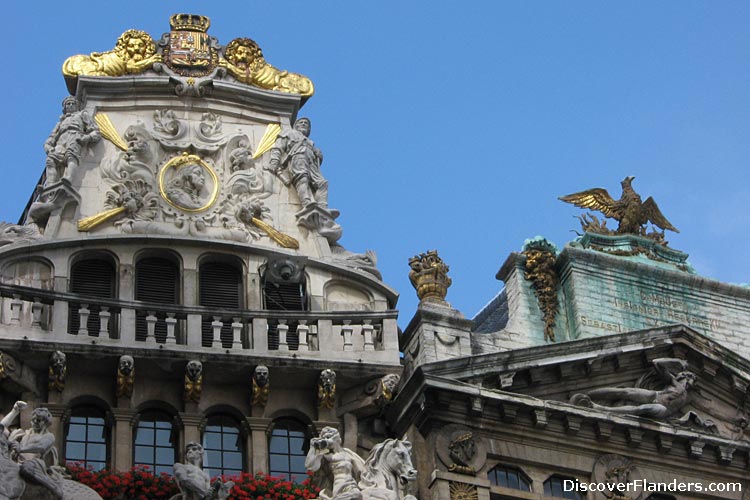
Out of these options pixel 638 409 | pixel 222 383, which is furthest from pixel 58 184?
pixel 638 409

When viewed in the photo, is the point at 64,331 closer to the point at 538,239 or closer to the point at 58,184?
the point at 58,184

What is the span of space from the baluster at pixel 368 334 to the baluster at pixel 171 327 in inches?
114

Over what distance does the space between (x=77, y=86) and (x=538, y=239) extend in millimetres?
8087

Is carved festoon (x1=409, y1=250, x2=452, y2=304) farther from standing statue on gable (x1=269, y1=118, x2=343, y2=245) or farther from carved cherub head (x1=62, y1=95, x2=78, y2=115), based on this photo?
carved cherub head (x1=62, y1=95, x2=78, y2=115)

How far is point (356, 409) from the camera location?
32938 millimetres

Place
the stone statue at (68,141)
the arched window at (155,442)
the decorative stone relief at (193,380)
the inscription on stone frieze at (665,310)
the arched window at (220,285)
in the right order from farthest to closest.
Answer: the inscription on stone frieze at (665,310) → the stone statue at (68,141) → the arched window at (220,285) → the decorative stone relief at (193,380) → the arched window at (155,442)

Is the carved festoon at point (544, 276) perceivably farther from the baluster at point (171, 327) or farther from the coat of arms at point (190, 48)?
the baluster at point (171, 327)

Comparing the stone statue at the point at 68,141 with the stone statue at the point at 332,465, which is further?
the stone statue at the point at 68,141

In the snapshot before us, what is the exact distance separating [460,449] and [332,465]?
232 cm

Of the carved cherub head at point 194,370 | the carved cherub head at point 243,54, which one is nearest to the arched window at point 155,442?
the carved cherub head at point 194,370

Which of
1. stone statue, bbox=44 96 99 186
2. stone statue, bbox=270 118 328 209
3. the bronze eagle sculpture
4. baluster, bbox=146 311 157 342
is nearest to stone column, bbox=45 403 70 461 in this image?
baluster, bbox=146 311 157 342

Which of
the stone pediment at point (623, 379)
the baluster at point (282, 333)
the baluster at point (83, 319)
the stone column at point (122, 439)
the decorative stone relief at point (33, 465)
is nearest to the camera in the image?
the decorative stone relief at point (33, 465)

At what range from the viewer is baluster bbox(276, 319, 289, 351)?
3288cm

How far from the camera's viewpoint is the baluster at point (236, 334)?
32.7 metres
